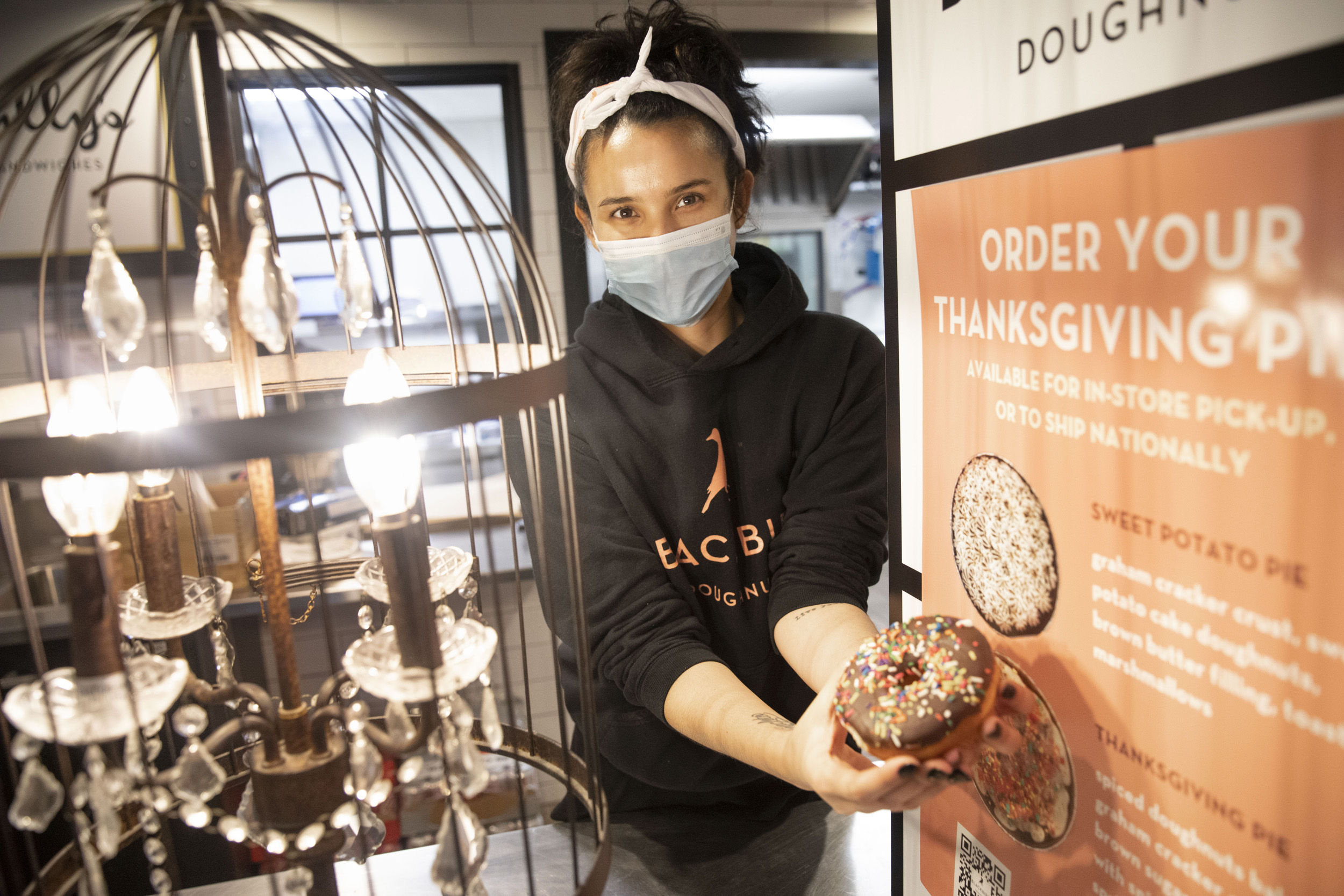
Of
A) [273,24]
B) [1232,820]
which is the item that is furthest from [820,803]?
[273,24]

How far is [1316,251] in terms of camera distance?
45cm

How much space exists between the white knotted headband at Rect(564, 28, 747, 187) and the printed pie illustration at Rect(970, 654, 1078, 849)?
850 millimetres

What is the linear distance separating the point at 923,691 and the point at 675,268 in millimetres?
750

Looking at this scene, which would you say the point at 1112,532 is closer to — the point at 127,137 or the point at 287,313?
the point at 287,313

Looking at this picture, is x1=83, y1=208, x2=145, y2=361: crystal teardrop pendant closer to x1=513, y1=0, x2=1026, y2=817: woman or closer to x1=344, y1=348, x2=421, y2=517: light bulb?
x1=344, y1=348, x2=421, y2=517: light bulb

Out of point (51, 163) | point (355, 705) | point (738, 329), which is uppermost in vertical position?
point (51, 163)

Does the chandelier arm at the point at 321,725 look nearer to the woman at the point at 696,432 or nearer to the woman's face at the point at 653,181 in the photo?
the woman at the point at 696,432

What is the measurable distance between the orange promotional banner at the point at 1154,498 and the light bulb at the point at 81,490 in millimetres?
689

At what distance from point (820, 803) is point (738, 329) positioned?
2.41 ft

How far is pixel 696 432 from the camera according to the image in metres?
1.28

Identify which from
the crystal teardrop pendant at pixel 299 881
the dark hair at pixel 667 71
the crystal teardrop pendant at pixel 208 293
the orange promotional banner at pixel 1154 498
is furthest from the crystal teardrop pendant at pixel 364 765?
the dark hair at pixel 667 71

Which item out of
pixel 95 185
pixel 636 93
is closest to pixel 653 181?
pixel 636 93

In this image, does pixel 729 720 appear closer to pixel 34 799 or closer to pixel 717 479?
pixel 717 479

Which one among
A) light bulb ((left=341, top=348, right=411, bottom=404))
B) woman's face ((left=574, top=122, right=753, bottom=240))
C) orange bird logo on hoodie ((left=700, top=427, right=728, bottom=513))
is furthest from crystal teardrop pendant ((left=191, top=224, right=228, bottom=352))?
orange bird logo on hoodie ((left=700, top=427, right=728, bottom=513))
